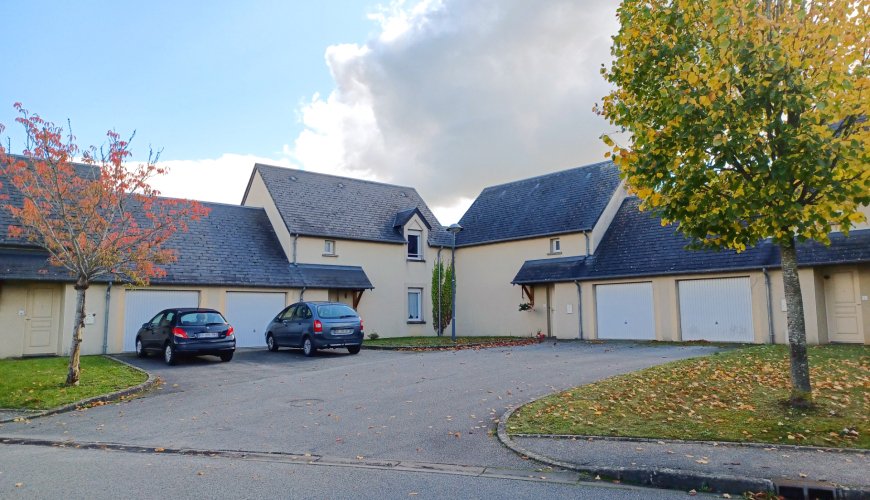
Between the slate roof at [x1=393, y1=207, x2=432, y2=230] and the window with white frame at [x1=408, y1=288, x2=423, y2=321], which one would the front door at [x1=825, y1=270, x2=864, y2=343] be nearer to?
the window with white frame at [x1=408, y1=288, x2=423, y2=321]

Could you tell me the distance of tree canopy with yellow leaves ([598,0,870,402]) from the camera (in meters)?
8.16

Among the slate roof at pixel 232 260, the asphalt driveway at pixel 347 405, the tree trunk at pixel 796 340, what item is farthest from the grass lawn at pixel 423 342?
the tree trunk at pixel 796 340

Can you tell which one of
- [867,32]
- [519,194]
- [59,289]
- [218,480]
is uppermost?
[519,194]

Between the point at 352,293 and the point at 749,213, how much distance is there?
20814mm

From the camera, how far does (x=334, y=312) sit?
20.0 meters

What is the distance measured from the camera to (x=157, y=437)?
922cm

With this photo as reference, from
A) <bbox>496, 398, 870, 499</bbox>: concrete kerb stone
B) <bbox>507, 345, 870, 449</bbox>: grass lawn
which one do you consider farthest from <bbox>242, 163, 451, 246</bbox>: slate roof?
<bbox>496, 398, 870, 499</bbox>: concrete kerb stone

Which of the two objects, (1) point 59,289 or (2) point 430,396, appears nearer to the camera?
(2) point 430,396

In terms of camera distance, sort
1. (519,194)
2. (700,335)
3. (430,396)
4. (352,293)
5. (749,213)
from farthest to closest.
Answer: (519,194), (352,293), (700,335), (430,396), (749,213)

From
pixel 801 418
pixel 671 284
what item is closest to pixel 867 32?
pixel 801 418

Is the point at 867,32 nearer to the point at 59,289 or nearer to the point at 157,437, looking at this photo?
the point at 157,437

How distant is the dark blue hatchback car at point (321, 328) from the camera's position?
765 inches

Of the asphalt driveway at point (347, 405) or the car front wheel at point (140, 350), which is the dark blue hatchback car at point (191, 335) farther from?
the car front wheel at point (140, 350)

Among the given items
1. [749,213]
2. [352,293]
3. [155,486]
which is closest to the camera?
[155,486]
